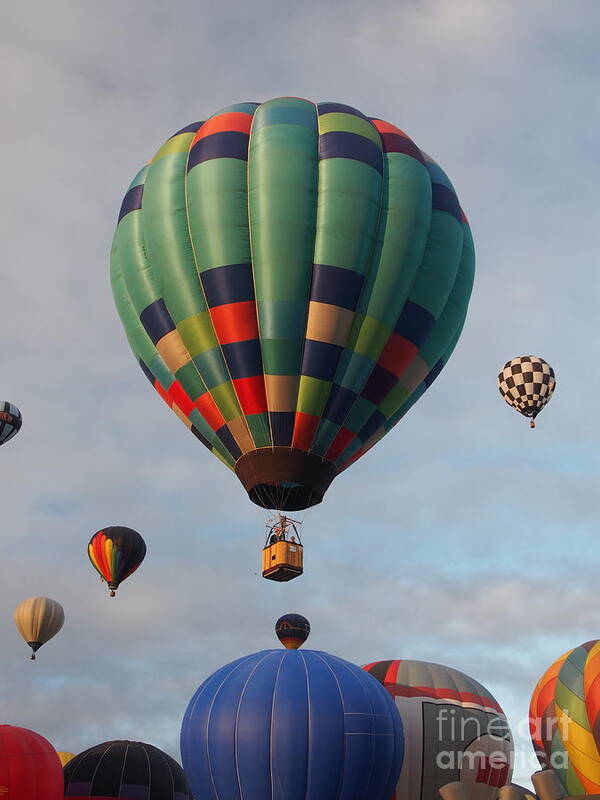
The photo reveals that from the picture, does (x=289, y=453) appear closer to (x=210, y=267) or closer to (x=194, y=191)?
(x=210, y=267)

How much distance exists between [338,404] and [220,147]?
16.7 ft

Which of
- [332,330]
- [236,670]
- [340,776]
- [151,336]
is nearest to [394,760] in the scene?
[340,776]

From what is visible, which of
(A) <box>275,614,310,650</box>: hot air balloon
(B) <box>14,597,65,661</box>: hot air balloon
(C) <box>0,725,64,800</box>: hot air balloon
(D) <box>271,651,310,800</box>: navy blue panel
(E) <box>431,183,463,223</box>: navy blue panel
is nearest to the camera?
(D) <box>271,651,310,800</box>: navy blue panel

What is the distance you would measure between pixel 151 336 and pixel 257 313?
235 cm

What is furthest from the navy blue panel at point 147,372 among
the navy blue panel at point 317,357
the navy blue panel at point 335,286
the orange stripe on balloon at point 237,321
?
the navy blue panel at point 335,286

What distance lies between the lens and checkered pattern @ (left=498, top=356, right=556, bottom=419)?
77.9 feet

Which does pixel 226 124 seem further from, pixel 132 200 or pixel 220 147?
pixel 132 200

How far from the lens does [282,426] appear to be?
16516 mm

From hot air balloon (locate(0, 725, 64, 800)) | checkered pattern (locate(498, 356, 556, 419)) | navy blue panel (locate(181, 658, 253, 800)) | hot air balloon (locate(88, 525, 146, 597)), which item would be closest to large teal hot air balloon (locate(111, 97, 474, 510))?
navy blue panel (locate(181, 658, 253, 800))

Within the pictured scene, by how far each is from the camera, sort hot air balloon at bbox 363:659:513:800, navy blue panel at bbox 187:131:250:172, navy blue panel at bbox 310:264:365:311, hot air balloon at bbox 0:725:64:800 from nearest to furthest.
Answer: hot air balloon at bbox 0:725:64:800
navy blue panel at bbox 310:264:365:311
navy blue panel at bbox 187:131:250:172
hot air balloon at bbox 363:659:513:800

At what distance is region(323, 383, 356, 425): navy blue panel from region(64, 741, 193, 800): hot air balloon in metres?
7.33

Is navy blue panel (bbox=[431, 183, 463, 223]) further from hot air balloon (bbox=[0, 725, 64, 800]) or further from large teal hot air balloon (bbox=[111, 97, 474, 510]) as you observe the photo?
hot air balloon (bbox=[0, 725, 64, 800])

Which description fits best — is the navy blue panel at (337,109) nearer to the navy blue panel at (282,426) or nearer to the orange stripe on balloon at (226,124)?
the orange stripe on balloon at (226,124)

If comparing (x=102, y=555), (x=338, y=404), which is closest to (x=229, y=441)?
(x=338, y=404)
